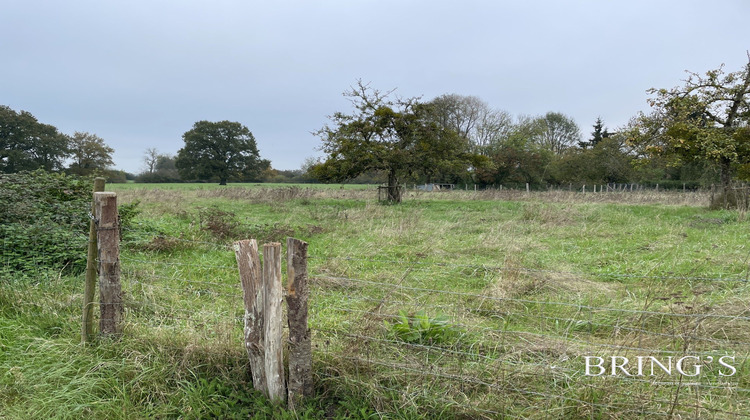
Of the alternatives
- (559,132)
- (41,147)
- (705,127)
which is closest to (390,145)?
(705,127)

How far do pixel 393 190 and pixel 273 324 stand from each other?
19.7 meters

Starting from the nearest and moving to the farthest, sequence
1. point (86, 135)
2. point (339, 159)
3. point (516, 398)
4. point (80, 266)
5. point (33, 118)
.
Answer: point (516, 398), point (80, 266), point (339, 159), point (33, 118), point (86, 135)

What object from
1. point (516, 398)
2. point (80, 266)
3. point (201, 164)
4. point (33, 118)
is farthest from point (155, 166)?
point (516, 398)

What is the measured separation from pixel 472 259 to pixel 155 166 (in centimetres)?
8167

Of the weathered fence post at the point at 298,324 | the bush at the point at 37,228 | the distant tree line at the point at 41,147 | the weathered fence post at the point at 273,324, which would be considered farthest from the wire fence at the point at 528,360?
the distant tree line at the point at 41,147

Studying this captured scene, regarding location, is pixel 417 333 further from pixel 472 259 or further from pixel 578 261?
pixel 578 261

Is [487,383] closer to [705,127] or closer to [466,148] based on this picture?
[705,127]

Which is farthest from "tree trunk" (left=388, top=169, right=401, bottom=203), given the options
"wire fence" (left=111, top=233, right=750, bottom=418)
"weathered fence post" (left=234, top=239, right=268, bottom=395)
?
"weathered fence post" (left=234, top=239, right=268, bottom=395)

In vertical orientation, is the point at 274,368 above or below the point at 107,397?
above

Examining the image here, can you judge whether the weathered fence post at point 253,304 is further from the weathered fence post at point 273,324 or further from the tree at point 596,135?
the tree at point 596,135

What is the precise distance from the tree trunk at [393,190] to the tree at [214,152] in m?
43.0

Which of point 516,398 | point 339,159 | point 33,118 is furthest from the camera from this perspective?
point 33,118

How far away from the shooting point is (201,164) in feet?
194

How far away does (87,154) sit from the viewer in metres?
51.0
